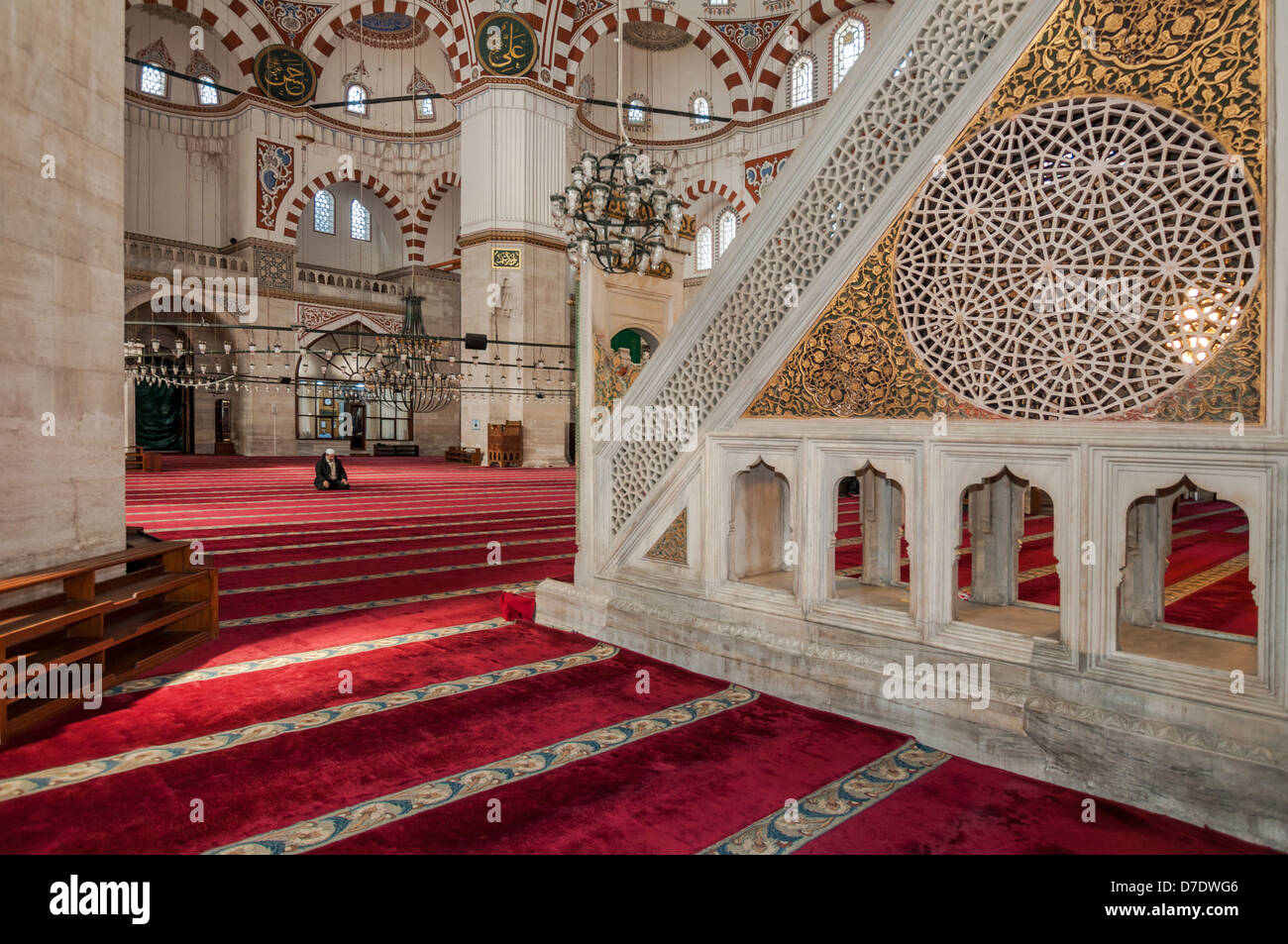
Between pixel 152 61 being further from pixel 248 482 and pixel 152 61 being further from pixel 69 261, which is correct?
pixel 69 261

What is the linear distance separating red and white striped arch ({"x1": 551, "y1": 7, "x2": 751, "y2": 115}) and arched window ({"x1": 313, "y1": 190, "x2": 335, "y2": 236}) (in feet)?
24.7

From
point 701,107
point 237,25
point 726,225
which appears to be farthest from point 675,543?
point 237,25

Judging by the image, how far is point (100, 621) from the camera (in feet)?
8.55

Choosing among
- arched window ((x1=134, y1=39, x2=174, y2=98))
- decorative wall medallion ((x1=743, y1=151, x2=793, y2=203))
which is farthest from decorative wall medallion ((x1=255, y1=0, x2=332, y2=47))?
decorative wall medallion ((x1=743, y1=151, x2=793, y2=203))

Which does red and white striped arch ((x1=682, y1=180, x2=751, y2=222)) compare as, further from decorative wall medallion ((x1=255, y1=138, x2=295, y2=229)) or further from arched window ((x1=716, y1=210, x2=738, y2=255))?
decorative wall medallion ((x1=255, y1=138, x2=295, y2=229))

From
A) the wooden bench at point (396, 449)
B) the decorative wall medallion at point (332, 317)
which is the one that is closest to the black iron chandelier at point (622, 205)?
the decorative wall medallion at point (332, 317)

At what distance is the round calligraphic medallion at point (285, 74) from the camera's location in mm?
16531

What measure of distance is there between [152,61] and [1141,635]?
20070 millimetres

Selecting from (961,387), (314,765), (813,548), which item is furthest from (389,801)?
(961,387)

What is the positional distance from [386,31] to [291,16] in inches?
88.2

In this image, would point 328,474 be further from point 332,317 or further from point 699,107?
point 699,107

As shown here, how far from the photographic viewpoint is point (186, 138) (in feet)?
55.1

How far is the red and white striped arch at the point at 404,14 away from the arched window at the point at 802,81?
20.3 feet
